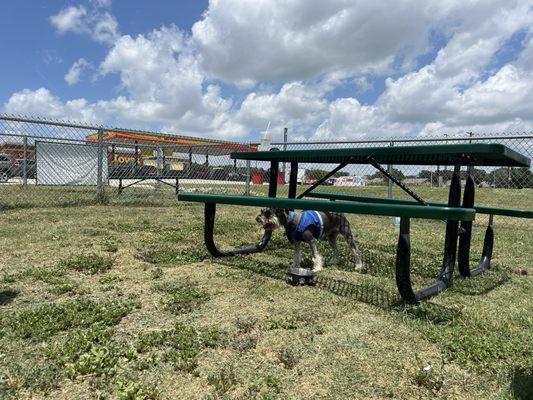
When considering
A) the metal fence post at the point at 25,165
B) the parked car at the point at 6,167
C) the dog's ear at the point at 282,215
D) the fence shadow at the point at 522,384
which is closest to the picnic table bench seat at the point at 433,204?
the dog's ear at the point at 282,215

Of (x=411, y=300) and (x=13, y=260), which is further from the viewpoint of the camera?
(x=13, y=260)

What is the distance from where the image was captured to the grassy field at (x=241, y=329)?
215 cm

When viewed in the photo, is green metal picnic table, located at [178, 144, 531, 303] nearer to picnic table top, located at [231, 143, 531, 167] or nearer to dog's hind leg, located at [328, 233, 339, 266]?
picnic table top, located at [231, 143, 531, 167]

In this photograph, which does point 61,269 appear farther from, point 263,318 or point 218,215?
point 218,215

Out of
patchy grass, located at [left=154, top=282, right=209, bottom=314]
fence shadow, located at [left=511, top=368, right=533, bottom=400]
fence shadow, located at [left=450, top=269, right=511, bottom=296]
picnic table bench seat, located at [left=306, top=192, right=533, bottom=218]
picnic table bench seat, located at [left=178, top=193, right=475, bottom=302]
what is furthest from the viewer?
picnic table bench seat, located at [left=306, top=192, right=533, bottom=218]

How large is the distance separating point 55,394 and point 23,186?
13.3 m

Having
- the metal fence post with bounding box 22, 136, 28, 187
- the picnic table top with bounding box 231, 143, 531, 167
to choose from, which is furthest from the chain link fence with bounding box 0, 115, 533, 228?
the picnic table top with bounding box 231, 143, 531, 167

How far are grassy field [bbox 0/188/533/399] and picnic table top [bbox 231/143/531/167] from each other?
119cm

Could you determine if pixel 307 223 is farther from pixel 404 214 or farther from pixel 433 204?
pixel 433 204

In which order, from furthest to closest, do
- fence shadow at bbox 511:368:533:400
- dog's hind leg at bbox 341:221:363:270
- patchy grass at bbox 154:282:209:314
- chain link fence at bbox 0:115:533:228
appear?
chain link fence at bbox 0:115:533:228 < dog's hind leg at bbox 341:221:363:270 < patchy grass at bbox 154:282:209:314 < fence shadow at bbox 511:368:533:400

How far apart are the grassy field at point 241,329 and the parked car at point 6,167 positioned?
9.80 meters

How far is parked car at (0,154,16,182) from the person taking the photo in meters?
13.5

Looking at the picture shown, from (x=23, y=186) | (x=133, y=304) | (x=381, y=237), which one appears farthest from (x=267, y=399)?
(x=23, y=186)

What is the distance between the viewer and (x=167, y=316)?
3039 millimetres
